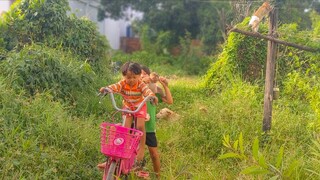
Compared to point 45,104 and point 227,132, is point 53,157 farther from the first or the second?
point 227,132

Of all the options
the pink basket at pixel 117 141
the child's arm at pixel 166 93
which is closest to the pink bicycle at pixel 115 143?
the pink basket at pixel 117 141

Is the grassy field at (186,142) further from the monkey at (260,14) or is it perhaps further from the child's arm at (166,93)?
the monkey at (260,14)

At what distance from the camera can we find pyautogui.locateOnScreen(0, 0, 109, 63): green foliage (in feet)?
25.5

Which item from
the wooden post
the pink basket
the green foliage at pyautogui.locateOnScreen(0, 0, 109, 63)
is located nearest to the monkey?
the wooden post

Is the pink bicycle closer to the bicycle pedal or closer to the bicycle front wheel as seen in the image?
the bicycle front wheel

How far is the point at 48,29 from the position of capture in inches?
317

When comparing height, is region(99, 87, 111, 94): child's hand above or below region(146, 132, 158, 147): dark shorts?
above

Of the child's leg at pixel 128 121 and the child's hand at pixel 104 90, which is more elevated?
the child's hand at pixel 104 90

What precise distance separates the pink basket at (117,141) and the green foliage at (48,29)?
166 inches

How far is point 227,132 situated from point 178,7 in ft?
45.0

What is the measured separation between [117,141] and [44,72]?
290 cm

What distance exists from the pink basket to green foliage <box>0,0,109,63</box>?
4.22m

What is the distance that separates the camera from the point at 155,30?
62.6ft

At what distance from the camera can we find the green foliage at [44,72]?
5.80 meters
